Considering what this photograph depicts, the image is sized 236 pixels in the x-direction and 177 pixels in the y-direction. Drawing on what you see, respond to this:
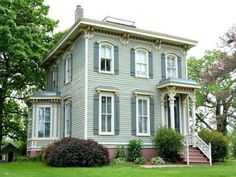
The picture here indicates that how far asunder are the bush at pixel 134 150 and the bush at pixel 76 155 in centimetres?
224

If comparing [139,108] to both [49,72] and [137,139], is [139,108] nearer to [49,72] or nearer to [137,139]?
[137,139]

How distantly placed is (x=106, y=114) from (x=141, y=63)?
404 cm

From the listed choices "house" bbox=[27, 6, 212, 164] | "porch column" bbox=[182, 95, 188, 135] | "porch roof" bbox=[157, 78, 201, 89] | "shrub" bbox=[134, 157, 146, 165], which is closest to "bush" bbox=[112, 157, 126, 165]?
"shrub" bbox=[134, 157, 146, 165]

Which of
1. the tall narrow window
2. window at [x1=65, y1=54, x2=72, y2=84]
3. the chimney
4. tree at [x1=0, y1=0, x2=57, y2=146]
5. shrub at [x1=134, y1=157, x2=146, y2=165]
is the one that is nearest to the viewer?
shrub at [x1=134, y1=157, x2=146, y2=165]

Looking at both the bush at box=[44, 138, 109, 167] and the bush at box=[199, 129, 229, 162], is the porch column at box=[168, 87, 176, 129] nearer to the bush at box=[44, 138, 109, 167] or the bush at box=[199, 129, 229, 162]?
the bush at box=[199, 129, 229, 162]

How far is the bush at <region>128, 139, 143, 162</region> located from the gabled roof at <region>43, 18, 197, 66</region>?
627cm

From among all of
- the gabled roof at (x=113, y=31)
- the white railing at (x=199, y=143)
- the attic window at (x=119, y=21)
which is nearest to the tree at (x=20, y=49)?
the gabled roof at (x=113, y=31)

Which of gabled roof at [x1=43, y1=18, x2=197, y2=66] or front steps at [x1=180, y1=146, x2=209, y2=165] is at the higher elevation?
gabled roof at [x1=43, y1=18, x2=197, y2=66]

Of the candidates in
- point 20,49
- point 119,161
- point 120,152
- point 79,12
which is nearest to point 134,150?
point 120,152

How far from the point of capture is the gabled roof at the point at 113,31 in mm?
19609

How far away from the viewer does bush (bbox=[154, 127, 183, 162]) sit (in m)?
19.0

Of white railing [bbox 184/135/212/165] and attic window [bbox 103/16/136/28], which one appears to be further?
attic window [bbox 103/16/136/28]

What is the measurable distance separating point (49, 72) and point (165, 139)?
11954 mm

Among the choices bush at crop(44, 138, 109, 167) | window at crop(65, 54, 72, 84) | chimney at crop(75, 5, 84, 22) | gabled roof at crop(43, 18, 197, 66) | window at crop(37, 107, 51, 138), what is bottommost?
bush at crop(44, 138, 109, 167)
